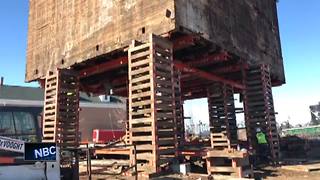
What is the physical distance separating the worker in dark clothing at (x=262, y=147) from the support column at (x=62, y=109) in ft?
33.9

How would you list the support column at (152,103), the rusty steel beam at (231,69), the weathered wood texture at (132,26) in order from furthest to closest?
the rusty steel beam at (231,69)
the weathered wood texture at (132,26)
the support column at (152,103)

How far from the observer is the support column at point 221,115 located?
2320 cm

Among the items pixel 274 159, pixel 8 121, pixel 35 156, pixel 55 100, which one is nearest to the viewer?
pixel 35 156

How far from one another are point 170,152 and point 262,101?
8748mm

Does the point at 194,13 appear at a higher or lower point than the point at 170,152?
→ higher

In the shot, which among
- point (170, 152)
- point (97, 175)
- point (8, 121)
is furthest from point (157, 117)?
point (8, 121)

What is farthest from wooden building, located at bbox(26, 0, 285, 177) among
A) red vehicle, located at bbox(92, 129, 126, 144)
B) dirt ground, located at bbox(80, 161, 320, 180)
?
red vehicle, located at bbox(92, 129, 126, 144)

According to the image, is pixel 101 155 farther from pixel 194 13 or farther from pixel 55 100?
pixel 194 13

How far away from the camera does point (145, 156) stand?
46.1ft

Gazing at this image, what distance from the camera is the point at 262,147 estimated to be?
20297 mm

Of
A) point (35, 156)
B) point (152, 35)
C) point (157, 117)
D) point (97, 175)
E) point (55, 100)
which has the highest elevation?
point (152, 35)

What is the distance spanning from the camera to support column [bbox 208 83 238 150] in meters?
23.2

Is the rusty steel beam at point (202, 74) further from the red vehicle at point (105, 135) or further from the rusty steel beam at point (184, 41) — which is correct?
the red vehicle at point (105, 135)

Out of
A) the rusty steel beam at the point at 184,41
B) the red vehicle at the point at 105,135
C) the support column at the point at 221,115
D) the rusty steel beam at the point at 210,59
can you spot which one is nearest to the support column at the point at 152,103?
the rusty steel beam at the point at 184,41
